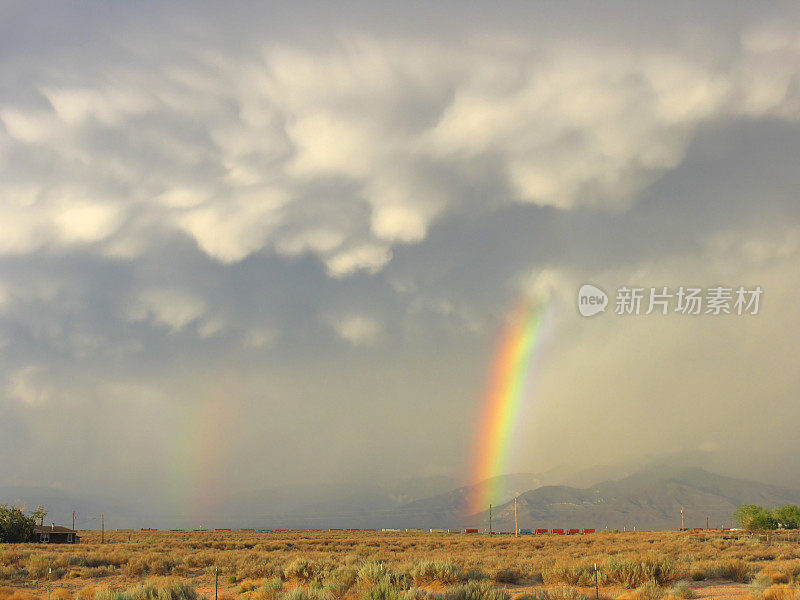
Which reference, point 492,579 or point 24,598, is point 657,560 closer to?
point 492,579

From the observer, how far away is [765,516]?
101062 mm

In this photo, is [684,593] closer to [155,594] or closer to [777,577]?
[777,577]

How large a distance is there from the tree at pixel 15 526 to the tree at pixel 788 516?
106 metres

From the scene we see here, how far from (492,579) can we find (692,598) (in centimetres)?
820

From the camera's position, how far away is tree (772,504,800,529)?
103375 mm

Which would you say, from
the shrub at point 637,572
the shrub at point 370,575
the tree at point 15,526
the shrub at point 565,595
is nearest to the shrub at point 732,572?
the shrub at point 637,572

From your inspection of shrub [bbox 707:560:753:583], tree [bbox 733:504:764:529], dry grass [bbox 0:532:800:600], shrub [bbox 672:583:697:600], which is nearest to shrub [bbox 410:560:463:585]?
dry grass [bbox 0:532:800:600]

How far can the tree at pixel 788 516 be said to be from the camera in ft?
339

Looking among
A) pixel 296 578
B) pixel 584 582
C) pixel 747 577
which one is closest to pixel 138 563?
pixel 296 578

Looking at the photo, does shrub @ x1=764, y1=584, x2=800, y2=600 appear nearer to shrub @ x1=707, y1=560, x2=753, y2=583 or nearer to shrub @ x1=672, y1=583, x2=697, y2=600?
shrub @ x1=672, y1=583, x2=697, y2=600

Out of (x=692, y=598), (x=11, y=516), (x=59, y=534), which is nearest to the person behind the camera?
(x=692, y=598)

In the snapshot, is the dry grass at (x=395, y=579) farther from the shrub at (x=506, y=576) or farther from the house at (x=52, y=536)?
the house at (x=52, y=536)

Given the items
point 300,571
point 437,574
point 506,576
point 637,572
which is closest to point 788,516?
point 506,576

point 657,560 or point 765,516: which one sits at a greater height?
point 657,560
